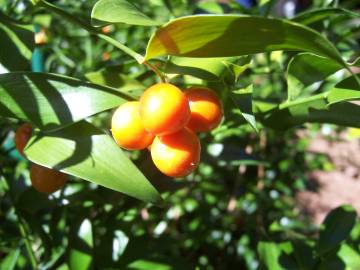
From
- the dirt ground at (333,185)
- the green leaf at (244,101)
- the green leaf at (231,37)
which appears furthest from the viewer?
the dirt ground at (333,185)

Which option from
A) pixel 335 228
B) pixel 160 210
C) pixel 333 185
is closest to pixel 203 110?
pixel 335 228

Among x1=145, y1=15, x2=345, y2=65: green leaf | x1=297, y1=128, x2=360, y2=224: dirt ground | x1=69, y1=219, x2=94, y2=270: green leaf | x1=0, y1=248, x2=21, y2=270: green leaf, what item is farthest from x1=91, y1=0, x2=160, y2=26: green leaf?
x1=297, y1=128, x2=360, y2=224: dirt ground

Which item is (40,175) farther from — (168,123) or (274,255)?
(274,255)

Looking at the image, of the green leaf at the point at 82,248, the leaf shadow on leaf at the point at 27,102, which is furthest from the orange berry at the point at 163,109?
the green leaf at the point at 82,248

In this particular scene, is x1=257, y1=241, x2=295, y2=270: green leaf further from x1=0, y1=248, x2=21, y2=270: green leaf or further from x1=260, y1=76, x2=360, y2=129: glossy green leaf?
x1=0, y1=248, x2=21, y2=270: green leaf

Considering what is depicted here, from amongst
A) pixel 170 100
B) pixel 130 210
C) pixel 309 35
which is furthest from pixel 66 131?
pixel 130 210

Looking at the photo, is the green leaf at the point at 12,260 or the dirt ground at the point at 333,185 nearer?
the green leaf at the point at 12,260

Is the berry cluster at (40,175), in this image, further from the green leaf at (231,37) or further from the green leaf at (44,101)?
the green leaf at (231,37)

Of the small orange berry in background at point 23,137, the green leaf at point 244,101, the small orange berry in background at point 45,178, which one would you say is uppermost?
the green leaf at point 244,101
